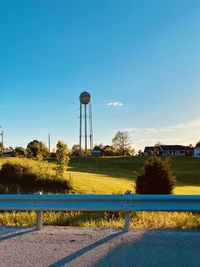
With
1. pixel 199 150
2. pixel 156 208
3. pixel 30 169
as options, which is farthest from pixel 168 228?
pixel 199 150

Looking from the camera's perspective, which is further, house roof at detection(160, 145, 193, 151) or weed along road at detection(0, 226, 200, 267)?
house roof at detection(160, 145, 193, 151)

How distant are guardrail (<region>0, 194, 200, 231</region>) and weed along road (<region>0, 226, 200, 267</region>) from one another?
36 cm

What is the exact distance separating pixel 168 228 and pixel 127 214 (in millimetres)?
802

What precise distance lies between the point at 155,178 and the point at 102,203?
8.42 m

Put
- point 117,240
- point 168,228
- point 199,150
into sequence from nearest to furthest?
point 117,240
point 168,228
point 199,150

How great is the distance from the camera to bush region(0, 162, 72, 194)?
23.1 metres

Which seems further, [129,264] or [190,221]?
[190,221]

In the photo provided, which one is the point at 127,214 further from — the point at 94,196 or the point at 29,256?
the point at 29,256

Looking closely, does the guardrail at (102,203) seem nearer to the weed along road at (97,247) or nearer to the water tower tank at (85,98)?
the weed along road at (97,247)

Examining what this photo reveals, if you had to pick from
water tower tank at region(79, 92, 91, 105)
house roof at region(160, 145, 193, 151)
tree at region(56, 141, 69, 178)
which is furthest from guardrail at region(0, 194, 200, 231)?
house roof at region(160, 145, 193, 151)

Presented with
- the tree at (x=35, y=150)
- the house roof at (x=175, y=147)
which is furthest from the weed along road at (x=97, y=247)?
the house roof at (x=175, y=147)

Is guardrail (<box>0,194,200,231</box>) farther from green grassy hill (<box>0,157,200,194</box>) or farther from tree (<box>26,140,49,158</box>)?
tree (<box>26,140,49,158</box>)

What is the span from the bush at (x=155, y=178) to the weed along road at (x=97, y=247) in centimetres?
809

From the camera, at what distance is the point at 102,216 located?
28.2ft
